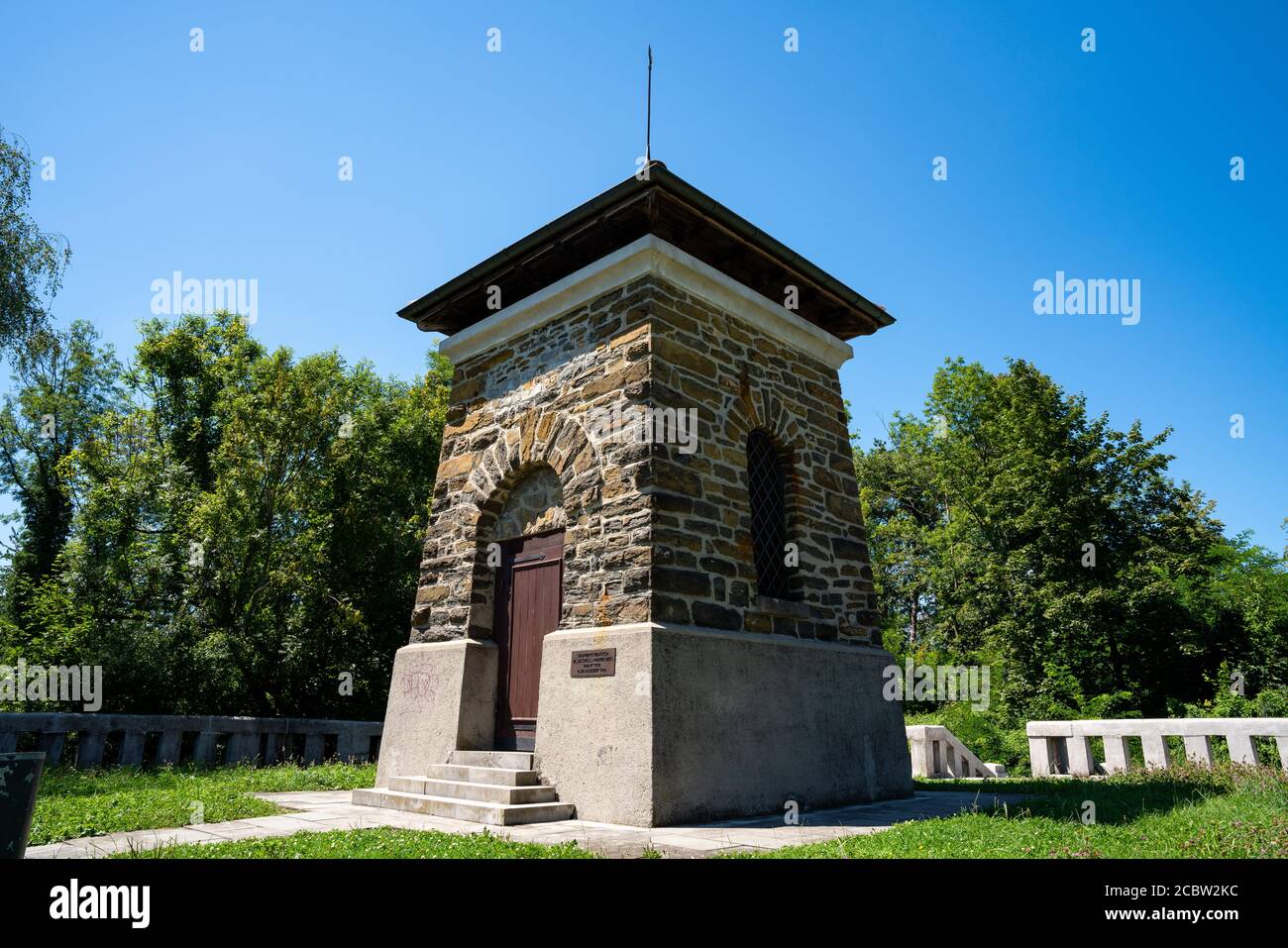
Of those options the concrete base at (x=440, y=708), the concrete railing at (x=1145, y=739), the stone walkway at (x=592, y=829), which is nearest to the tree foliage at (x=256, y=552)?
the concrete base at (x=440, y=708)

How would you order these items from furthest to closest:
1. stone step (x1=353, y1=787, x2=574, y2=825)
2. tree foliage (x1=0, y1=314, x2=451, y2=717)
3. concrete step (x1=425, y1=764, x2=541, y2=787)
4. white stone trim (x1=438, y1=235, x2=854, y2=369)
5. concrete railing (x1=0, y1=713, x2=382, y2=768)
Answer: tree foliage (x1=0, y1=314, x2=451, y2=717) → concrete railing (x1=0, y1=713, x2=382, y2=768) → white stone trim (x1=438, y1=235, x2=854, y2=369) → concrete step (x1=425, y1=764, x2=541, y2=787) → stone step (x1=353, y1=787, x2=574, y2=825)

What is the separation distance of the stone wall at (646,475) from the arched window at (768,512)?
132 millimetres

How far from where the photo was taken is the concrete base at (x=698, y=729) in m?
5.95

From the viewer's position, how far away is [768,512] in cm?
815

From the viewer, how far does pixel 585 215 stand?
759cm

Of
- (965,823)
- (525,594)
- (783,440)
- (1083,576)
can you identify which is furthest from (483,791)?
(1083,576)

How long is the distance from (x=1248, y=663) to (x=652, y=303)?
19102mm

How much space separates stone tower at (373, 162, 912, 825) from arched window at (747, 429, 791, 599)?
0.03 m

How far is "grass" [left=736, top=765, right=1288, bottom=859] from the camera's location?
416 cm

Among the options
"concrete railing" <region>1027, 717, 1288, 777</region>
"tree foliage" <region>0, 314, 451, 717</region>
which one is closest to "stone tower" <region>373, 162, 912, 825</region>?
"concrete railing" <region>1027, 717, 1288, 777</region>

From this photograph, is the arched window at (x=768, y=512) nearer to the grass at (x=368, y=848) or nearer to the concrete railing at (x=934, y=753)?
the grass at (x=368, y=848)

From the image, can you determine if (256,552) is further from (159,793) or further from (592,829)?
(592,829)

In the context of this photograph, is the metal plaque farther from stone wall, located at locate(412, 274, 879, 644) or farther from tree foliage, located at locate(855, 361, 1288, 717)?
tree foliage, located at locate(855, 361, 1288, 717)
